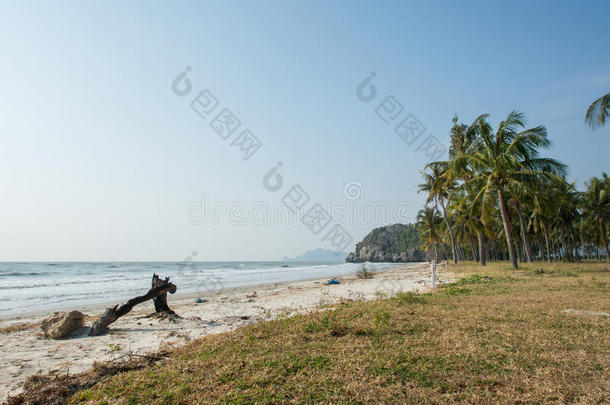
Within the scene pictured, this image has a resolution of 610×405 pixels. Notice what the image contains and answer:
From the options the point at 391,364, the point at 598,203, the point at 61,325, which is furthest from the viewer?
the point at 598,203

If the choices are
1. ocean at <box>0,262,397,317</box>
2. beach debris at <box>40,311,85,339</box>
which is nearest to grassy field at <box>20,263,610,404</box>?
beach debris at <box>40,311,85,339</box>

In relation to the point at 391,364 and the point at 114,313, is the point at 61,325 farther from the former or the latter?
the point at 391,364

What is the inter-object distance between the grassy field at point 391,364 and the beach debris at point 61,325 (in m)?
3.63

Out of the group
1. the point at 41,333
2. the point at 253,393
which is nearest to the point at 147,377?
the point at 253,393

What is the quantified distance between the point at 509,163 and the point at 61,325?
66.7 ft

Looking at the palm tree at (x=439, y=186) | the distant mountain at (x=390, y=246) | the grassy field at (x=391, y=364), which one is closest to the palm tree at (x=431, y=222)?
the palm tree at (x=439, y=186)

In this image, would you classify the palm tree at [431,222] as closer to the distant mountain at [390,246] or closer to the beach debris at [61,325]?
the beach debris at [61,325]

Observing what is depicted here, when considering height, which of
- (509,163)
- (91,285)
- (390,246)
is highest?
(509,163)

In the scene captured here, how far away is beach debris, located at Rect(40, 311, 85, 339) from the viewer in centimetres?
690

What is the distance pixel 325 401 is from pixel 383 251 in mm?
123512

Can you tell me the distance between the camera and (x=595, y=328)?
17.2 feet

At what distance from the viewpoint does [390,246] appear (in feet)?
405

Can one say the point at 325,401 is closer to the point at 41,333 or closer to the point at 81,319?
the point at 81,319

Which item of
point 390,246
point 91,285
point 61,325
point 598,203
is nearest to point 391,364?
point 61,325
